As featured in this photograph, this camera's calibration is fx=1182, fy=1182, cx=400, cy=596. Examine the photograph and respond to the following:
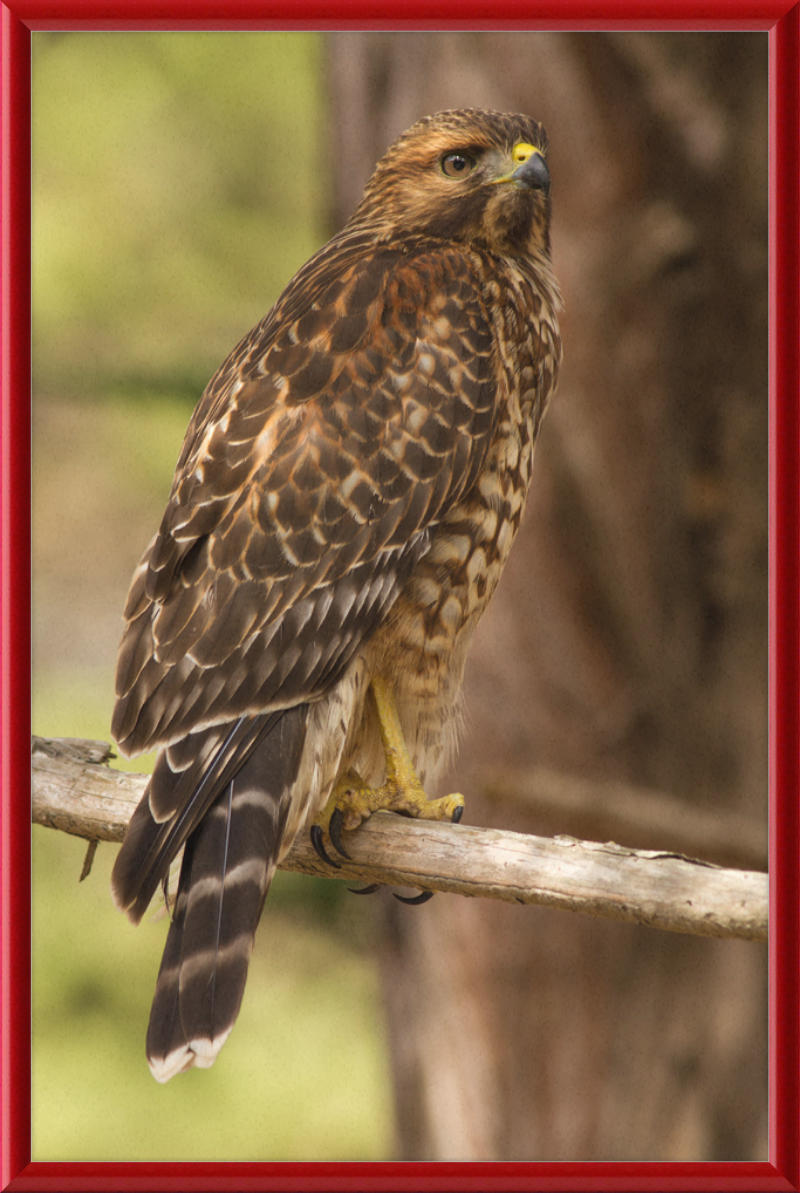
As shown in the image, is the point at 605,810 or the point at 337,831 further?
the point at 605,810

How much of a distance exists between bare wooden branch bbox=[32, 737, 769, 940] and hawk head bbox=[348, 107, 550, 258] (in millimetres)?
1094

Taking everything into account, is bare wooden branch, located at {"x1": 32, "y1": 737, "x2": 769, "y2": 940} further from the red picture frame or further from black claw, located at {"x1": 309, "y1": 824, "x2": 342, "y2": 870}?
the red picture frame

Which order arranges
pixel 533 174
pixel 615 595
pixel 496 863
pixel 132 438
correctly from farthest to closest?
pixel 615 595
pixel 132 438
pixel 533 174
pixel 496 863

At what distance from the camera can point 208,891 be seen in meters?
1.82

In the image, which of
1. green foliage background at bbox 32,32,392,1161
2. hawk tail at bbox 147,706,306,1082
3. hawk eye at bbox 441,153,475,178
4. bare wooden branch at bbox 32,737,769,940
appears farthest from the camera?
hawk eye at bbox 441,153,475,178

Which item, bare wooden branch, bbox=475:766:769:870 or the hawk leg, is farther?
bare wooden branch, bbox=475:766:769:870

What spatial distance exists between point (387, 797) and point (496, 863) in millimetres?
474

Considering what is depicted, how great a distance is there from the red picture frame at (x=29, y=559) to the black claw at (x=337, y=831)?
1.68 ft

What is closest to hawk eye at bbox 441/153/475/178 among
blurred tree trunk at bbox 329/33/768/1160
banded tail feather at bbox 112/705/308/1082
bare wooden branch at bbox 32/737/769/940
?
blurred tree trunk at bbox 329/33/768/1160

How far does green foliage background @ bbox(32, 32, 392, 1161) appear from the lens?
208cm

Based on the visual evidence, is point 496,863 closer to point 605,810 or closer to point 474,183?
point 605,810

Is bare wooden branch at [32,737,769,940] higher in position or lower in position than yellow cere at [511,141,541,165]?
lower

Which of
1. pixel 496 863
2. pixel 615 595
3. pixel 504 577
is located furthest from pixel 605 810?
pixel 496 863
